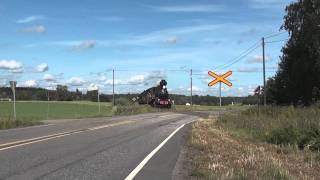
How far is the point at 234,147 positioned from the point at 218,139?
3271 millimetres

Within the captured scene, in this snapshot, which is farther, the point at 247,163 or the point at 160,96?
the point at 160,96

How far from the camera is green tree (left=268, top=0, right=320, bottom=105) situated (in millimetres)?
60812

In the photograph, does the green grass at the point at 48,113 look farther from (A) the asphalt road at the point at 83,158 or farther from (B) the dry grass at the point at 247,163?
(B) the dry grass at the point at 247,163

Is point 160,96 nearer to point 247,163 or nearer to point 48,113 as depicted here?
point 48,113

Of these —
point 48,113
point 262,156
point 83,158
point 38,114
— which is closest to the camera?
point 83,158

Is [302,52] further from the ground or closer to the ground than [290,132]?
further from the ground

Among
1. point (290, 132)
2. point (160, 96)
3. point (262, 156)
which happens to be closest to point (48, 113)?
point (160, 96)

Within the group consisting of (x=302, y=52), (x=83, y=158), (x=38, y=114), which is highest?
(x=302, y=52)

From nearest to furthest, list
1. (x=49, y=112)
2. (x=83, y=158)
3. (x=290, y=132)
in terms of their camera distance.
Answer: (x=83, y=158) → (x=290, y=132) → (x=49, y=112)

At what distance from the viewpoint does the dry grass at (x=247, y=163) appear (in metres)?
12.0

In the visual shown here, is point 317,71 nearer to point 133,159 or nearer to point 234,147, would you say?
point 234,147

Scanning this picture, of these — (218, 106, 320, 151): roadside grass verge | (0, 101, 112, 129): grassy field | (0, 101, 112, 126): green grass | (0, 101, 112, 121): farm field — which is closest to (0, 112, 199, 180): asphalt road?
→ (218, 106, 320, 151): roadside grass verge

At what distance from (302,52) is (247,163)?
2144 inches

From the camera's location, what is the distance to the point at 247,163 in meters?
13.7
